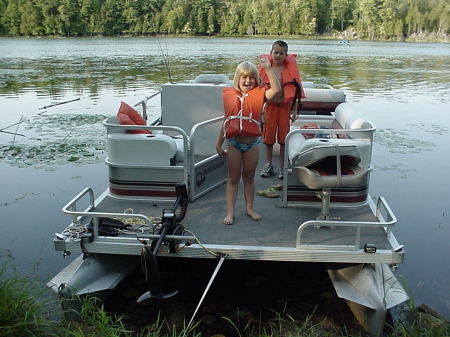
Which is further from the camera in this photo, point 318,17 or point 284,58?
point 318,17

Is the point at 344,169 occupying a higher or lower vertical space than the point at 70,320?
higher

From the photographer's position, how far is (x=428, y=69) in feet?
97.8

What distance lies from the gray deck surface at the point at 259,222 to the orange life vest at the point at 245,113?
Answer: 0.83 metres

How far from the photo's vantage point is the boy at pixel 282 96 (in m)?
5.40

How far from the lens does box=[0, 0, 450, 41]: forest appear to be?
251 ft

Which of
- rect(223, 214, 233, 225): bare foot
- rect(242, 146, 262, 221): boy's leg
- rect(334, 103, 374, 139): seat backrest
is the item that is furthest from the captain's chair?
rect(223, 214, 233, 225): bare foot

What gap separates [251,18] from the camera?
9388 centimetres

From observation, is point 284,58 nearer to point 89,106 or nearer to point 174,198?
point 174,198

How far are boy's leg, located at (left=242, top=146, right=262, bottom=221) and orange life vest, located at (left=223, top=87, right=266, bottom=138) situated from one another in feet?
0.62

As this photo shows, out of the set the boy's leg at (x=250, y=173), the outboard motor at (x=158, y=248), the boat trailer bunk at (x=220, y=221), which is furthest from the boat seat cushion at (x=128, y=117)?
the boy's leg at (x=250, y=173)

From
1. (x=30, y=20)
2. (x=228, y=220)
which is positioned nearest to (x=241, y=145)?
(x=228, y=220)

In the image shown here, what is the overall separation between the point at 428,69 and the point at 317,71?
25.8ft

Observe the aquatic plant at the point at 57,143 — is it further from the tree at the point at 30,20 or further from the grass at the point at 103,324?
the tree at the point at 30,20

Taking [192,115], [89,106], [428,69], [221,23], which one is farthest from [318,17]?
[192,115]
